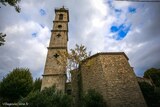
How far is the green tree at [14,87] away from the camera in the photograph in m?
20.3

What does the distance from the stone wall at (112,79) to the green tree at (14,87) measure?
10.5 m

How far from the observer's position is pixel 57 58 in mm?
20578

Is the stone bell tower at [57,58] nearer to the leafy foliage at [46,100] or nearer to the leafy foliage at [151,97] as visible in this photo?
the leafy foliage at [46,100]

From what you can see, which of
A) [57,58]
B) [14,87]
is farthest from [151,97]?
[14,87]

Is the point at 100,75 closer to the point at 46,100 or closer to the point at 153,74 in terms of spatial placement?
the point at 46,100

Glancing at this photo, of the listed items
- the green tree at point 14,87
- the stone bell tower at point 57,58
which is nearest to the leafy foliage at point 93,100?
the stone bell tower at point 57,58

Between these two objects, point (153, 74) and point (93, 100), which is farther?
point (153, 74)

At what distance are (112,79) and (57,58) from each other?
382 inches

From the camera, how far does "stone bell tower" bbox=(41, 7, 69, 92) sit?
18.4m

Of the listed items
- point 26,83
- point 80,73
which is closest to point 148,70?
point 80,73

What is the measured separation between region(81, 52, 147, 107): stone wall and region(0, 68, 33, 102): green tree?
10500mm

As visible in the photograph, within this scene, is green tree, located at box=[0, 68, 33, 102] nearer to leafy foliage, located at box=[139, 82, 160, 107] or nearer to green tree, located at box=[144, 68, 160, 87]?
leafy foliage, located at box=[139, 82, 160, 107]

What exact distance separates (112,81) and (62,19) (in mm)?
16718

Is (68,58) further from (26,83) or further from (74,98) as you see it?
(26,83)
